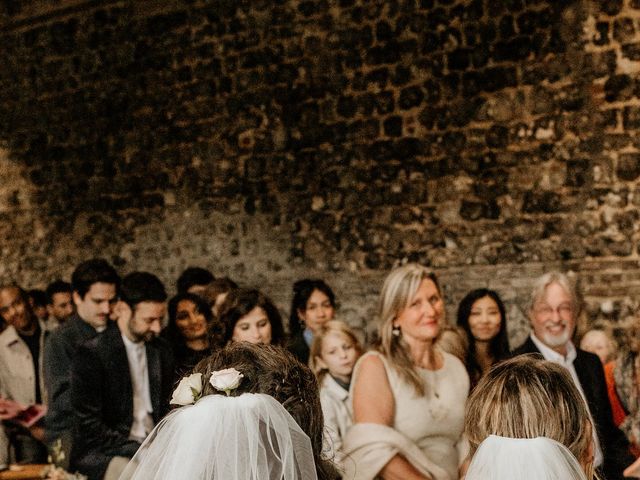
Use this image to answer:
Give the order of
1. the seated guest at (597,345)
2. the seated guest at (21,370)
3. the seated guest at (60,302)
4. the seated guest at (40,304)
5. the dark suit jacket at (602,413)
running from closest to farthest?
1. the dark suit jacket at (602,413)
2. the seated guest at (21,370)
3. the seated guest at (597,345)
4. the seated guest at (60,302)
5. the seated guest at (40,304)

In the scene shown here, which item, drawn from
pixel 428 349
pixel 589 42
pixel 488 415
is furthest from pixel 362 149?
pixel 488 415

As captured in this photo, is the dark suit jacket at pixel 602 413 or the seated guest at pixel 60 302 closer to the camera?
the dark suit jacket at pixel 602 413

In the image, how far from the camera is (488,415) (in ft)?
6.64

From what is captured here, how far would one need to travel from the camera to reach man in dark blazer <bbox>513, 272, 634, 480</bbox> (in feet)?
13.2

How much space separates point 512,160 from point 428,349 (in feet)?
15.0

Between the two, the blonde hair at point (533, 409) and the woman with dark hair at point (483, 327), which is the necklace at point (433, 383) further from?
the blonde hair at point (533, 409)

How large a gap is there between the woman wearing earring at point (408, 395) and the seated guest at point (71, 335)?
1376 mm

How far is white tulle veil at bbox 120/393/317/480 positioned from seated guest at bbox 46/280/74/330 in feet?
20.9

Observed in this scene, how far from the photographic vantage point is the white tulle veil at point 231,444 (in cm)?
193

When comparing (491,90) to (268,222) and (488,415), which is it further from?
(488,415)

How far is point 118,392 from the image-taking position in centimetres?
416

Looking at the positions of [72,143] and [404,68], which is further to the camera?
[72,143]

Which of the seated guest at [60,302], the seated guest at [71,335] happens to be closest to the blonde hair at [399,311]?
the seated guest at [71,335]

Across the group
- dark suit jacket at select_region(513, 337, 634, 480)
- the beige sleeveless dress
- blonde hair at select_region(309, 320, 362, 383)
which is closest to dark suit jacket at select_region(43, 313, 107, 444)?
blonde hair at select_region(309, 320, 362, 383)
